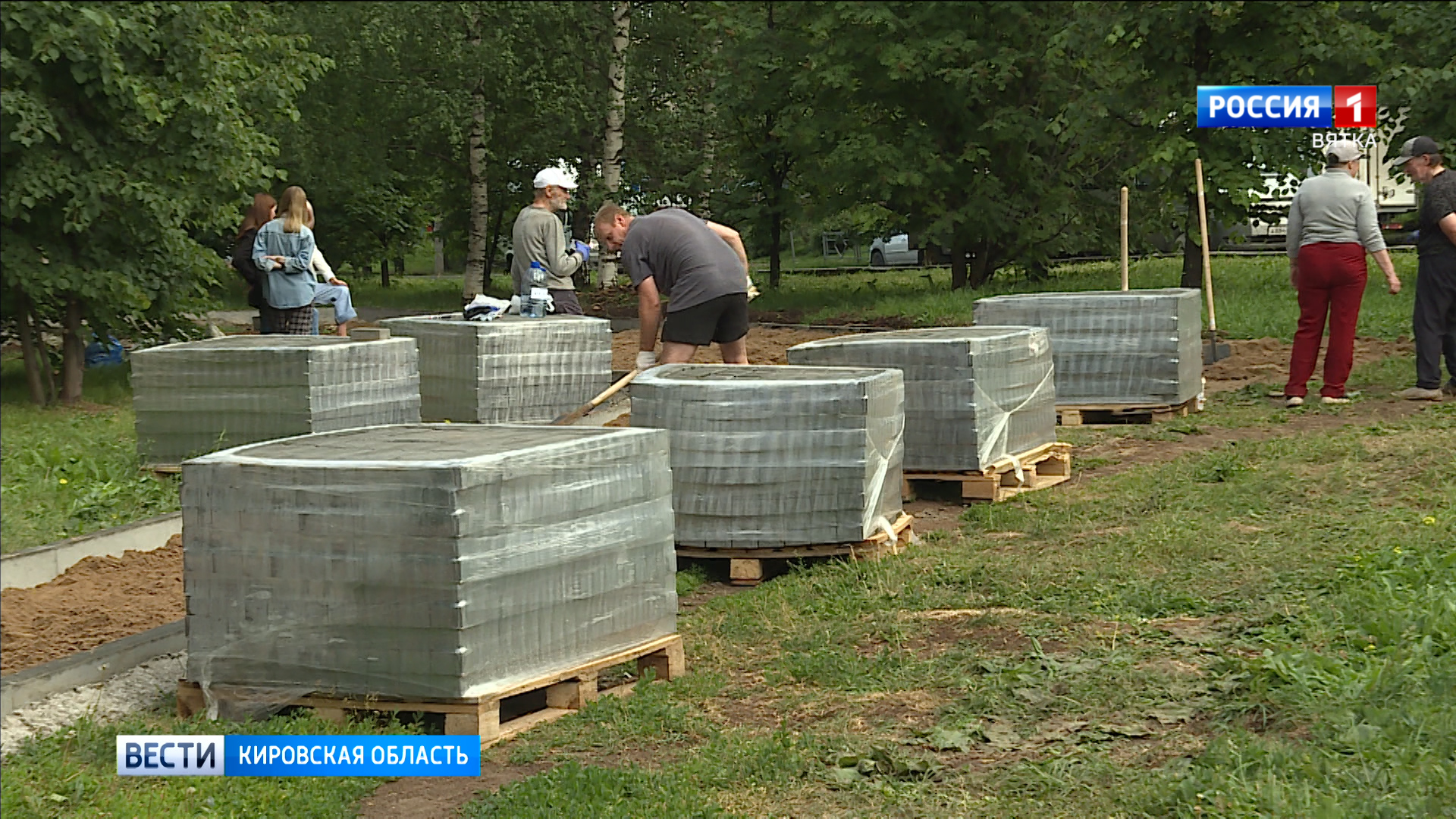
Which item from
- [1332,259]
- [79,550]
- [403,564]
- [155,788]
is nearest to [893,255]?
[1332,259]

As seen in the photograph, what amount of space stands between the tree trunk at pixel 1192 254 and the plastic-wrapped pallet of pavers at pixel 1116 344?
8.67m

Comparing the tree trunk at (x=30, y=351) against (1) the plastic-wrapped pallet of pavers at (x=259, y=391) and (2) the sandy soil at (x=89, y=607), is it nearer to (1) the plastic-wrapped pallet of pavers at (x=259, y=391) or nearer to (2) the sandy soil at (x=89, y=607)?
(1) the plastic-wrapped pallet of pavers at (x=259, y=391)

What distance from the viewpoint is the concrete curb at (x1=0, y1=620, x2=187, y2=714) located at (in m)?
6.26

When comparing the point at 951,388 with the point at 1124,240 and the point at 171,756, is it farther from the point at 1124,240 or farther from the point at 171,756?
the point at 1124,240

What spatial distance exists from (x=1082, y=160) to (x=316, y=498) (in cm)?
1956

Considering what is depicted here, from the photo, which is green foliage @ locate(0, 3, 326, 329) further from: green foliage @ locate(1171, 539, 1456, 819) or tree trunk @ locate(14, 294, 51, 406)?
green foliage @ locate(1171, 539, 1456, 819)

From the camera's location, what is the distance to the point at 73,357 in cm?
1531

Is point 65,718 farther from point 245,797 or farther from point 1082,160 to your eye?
point 1082,160

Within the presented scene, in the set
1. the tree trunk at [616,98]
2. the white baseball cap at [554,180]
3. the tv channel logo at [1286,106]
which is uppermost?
the tree trunk at [616,98]

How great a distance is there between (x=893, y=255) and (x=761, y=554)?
36434mm

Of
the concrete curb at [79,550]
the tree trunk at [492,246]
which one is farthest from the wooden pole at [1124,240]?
the tree trunk at [492,246]

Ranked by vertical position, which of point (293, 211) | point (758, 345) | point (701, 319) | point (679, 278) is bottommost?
point (758, 345)

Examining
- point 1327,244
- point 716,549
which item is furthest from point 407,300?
point 716,549

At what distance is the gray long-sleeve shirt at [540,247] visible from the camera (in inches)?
485
